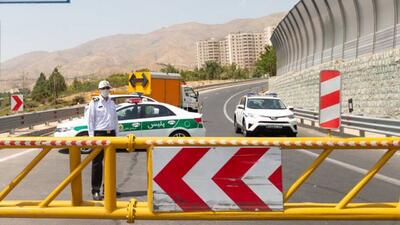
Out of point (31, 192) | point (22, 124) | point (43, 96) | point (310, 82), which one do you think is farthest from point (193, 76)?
point (31, 192)

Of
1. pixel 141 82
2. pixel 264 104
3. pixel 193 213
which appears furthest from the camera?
pixel 141 82

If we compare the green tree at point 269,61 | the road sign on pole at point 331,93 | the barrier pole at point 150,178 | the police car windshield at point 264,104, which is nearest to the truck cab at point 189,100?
the police car windshield at point 264,104

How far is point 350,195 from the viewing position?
475cm

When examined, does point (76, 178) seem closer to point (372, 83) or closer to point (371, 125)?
point (371, 125)

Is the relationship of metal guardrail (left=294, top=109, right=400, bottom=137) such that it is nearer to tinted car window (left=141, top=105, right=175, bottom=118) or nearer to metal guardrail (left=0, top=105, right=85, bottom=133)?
tinted car window (left=141, top=105, right=175, bottom=118)

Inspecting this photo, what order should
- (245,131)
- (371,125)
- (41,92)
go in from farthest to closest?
(41,92)
(245,131)
(371,125)

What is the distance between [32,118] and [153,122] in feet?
32.9

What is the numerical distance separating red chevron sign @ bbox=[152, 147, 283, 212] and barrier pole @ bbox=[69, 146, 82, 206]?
37.5 inches

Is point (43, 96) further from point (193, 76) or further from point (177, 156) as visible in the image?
point (177, 156)

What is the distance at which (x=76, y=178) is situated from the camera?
529 cm

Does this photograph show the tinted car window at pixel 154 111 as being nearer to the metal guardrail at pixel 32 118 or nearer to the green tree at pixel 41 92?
the metal guardrail at pixel 32 118

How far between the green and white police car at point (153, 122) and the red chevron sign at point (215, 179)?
376 inches

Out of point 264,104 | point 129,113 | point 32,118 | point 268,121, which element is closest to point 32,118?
point 32,118

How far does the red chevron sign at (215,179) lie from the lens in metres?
4.66
